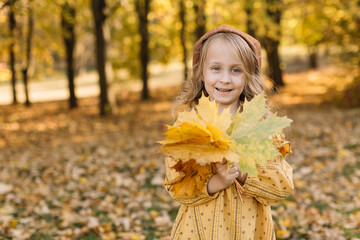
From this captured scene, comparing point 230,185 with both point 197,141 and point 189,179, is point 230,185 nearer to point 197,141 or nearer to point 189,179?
point 189,179

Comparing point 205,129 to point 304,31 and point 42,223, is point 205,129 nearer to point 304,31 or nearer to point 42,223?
point 42,223

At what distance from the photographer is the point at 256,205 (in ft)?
6.81

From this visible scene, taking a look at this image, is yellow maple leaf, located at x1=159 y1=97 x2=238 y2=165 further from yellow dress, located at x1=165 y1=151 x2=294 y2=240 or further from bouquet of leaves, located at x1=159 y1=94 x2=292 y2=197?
yellow dress, located at x1=165 y1=151 x2=294 y2=240

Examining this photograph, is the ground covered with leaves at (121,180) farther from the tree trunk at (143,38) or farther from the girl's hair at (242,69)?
the tree trunk at (143,38)

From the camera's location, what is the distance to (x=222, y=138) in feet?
4.73

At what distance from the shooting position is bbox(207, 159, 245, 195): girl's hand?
1741mm

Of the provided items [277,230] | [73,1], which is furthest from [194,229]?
[73,1]

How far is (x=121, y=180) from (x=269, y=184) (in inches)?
164

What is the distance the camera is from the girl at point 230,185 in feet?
6.29

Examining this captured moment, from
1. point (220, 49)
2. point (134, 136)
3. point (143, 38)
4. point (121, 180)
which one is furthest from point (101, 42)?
point (220, 49)

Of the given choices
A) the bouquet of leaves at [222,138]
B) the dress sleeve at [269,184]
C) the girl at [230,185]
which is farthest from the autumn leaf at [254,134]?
the dress sleeve at [269,184]

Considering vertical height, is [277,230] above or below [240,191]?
below

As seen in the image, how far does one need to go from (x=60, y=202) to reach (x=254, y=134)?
4.07m

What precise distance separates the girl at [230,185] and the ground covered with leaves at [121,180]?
1.47 meters
